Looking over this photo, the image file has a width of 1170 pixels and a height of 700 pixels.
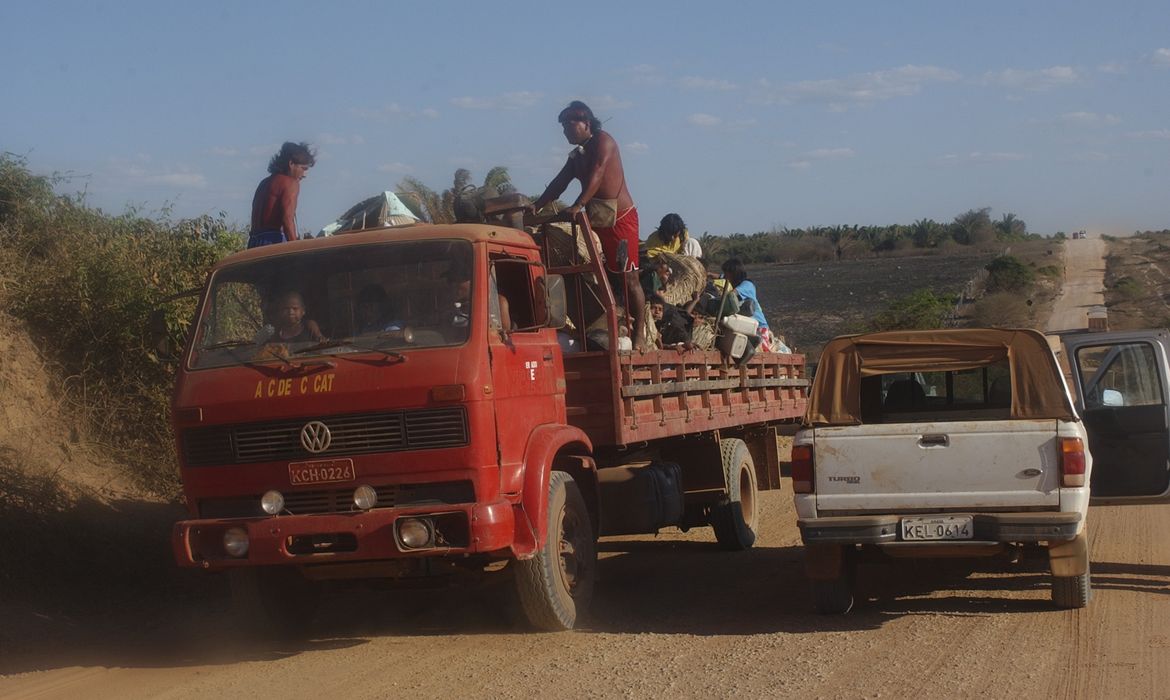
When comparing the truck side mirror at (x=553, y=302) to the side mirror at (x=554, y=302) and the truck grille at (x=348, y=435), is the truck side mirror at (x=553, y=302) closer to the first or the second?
the side mirror at (x=554, y=302)

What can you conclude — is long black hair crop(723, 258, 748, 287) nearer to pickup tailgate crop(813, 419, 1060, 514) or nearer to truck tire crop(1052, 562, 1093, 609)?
pickup tailgate crop(813, 419, 1060, 514)

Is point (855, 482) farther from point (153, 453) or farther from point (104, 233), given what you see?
point (104, 233)

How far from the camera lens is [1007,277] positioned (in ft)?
138

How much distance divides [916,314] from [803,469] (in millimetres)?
24802

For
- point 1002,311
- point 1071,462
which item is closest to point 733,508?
point 1071,462

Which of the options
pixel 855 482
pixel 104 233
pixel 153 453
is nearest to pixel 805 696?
pixel 855 482

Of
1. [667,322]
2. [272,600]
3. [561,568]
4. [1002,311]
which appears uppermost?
[667,322]

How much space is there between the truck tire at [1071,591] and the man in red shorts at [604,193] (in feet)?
10.8

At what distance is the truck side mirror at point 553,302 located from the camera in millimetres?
7520

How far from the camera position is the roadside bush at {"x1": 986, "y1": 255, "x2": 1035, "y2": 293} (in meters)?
41.6

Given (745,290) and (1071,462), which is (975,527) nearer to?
(1071,462)

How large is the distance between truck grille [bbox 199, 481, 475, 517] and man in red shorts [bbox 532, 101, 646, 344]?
2613 millimetres

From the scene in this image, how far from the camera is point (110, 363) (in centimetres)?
1170

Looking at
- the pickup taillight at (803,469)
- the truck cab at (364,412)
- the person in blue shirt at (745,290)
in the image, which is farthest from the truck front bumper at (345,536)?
the person in blue shirt at (745,290)
